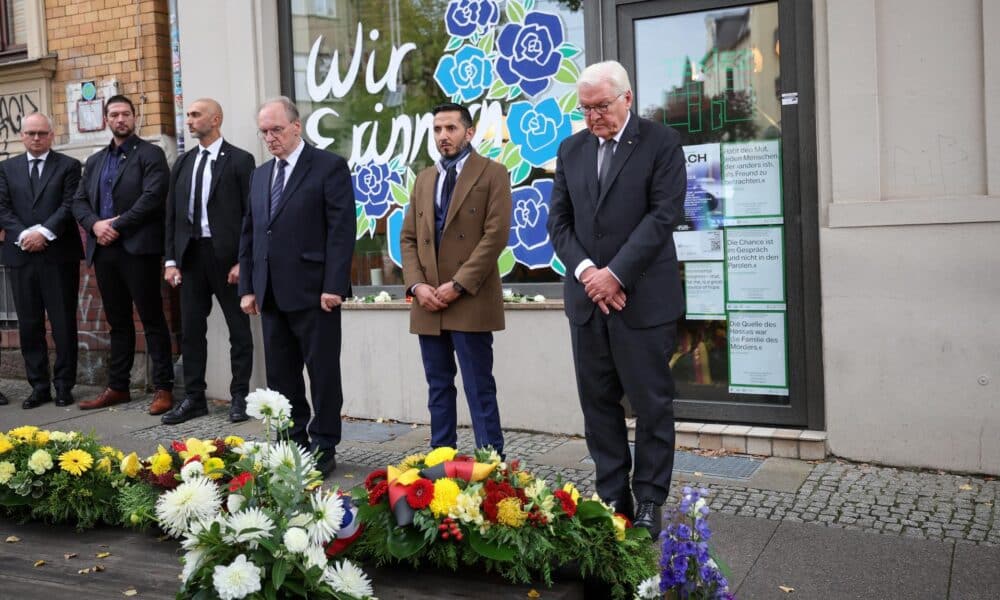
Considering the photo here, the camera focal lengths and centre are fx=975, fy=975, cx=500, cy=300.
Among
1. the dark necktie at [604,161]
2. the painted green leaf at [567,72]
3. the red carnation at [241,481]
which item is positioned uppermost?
the painted green leaf at [567,72]

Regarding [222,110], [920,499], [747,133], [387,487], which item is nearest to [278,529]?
[387,487]

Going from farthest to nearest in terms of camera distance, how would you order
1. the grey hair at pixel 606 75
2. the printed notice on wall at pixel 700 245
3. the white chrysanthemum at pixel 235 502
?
the printed notice on wall at pixel 700 245 < the grey hair at pixel 606 75 < the white chrysanthemum at pixel 235 502

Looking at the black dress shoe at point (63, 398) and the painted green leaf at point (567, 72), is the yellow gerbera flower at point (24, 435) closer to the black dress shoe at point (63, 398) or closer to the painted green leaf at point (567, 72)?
the painted green leaf at point (567, 72)

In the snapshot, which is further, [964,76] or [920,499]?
[964,76]

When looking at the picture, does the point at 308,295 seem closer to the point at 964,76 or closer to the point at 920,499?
the point at 920,499

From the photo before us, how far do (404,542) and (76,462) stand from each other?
1.11 meters

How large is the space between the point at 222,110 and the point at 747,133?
4.12 metres

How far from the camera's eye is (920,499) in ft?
15.7

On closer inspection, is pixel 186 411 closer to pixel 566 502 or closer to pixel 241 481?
pixel 241 481

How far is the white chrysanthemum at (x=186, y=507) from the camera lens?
6.81 feet

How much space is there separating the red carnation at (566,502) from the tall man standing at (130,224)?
19.2 feet

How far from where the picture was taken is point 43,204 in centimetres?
788

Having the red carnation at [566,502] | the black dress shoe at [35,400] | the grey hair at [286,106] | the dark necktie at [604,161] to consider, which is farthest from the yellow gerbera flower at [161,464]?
the black dress shoe at [35,400]

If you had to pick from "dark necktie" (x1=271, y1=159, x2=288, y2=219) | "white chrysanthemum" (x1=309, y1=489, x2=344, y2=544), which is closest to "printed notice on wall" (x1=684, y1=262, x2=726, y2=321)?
"dark necktie" (x1=271, y1=159, x2=288, y2=219)
